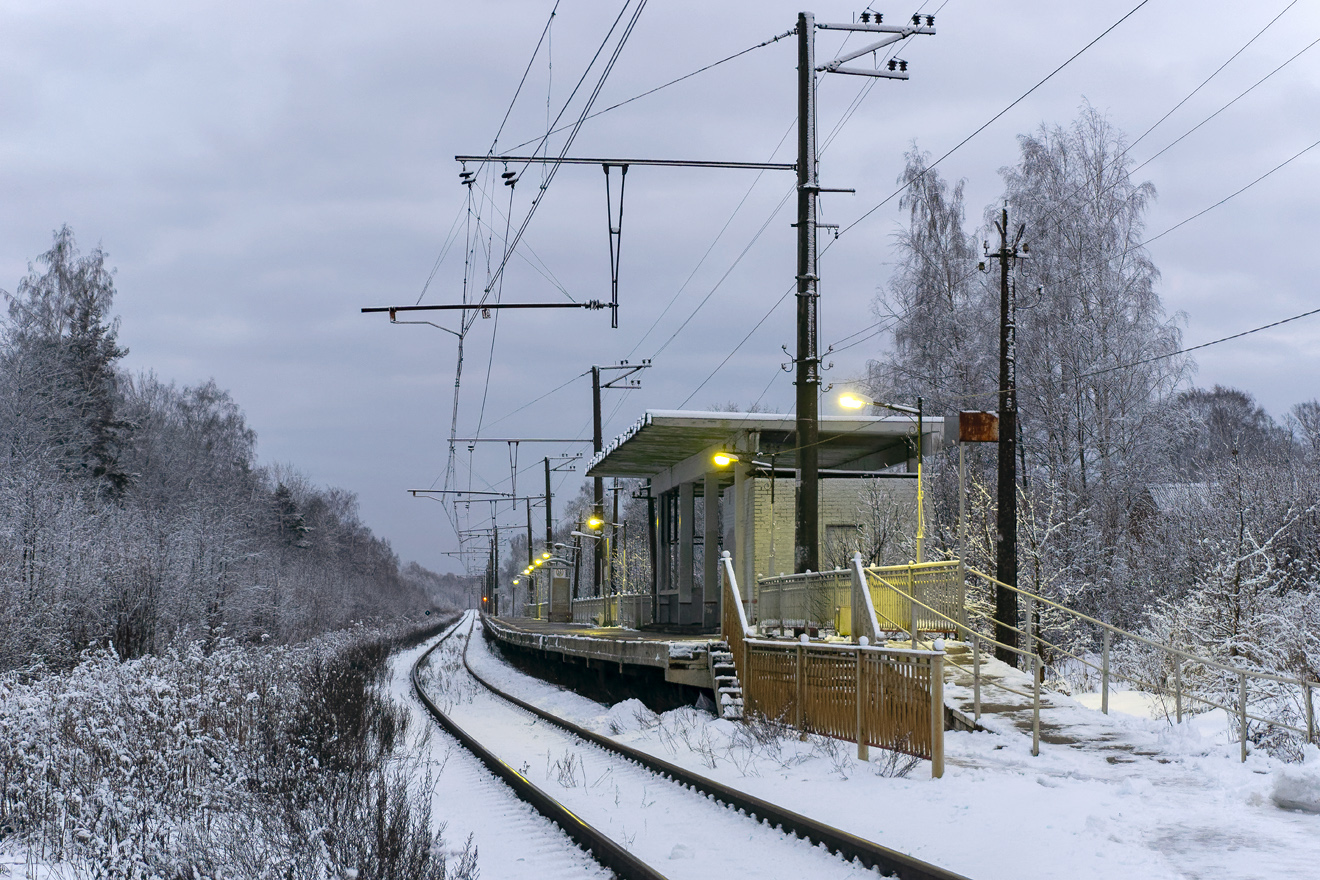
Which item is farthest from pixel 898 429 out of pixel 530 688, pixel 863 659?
pixel 863 659

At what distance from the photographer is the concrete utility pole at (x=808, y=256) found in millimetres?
18812

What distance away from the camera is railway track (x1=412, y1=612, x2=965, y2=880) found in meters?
8.16

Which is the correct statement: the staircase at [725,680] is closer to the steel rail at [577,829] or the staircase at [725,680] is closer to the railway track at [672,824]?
the railway track at [672,824]

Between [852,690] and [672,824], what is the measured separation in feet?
12.7

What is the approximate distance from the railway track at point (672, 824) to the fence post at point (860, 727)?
1996 millimetres

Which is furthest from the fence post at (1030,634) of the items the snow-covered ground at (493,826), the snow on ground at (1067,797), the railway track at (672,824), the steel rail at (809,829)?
the snow-covered ground at (493,826)

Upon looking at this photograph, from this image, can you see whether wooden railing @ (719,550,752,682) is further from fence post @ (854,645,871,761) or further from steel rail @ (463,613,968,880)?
fence post @ (854,645,871,761)

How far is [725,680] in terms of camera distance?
58.6 ft

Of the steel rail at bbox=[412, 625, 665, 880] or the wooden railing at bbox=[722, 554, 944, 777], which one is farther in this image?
the wooden railing at bbox=[722, 554, 944, 777]

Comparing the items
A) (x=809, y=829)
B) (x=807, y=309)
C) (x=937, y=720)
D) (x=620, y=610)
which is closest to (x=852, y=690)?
(x=937, y=720)

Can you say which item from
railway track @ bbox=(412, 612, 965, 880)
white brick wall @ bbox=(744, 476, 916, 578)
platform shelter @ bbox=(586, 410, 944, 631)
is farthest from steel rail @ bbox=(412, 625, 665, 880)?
white brick wall @ bbox=(744, 476, 916, 578)

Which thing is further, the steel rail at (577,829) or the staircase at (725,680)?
the staircase at (725,680)

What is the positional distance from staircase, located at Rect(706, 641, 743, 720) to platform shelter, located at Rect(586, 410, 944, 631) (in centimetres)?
812

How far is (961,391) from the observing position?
42.8 m
